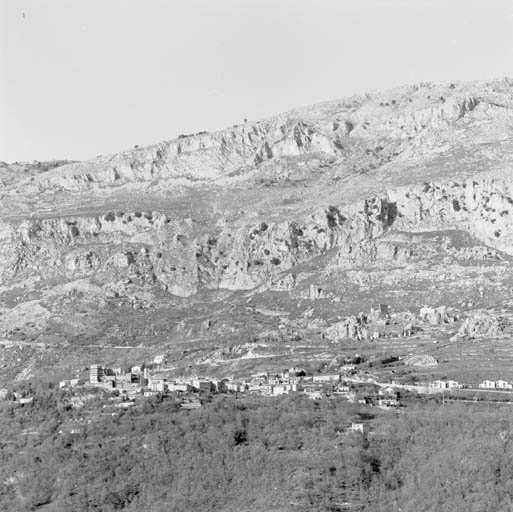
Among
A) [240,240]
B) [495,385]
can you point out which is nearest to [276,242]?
[240,240]

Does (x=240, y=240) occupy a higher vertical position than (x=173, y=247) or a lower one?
higher

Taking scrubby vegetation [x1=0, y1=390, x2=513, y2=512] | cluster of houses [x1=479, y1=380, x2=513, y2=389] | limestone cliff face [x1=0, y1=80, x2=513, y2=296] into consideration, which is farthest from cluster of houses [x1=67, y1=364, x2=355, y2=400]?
limestone cliff face [x1=0, y1=80, x2=513, y2=296]

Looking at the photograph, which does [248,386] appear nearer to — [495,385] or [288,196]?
[495,385]

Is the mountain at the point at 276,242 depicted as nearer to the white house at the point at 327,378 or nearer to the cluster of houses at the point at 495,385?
the white house at the point at 327,378

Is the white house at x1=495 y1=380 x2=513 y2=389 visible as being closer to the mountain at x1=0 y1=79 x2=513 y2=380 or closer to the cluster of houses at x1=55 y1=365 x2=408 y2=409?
the cluster of houses at x1=55 y1=365 x2=408 y2=409

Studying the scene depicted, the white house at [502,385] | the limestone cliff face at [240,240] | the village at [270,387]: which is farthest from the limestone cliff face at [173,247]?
the white house at [502,385]

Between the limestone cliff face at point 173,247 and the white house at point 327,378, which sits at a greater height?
the limestone cliff face at point 173,247

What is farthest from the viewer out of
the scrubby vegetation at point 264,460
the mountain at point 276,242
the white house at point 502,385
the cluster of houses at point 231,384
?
the mountain at point 276,242
